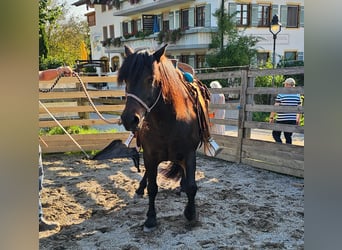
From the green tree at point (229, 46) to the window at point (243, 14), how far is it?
225 centimetres

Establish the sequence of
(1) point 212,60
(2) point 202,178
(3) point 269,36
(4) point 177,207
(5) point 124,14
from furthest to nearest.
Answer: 1. (5) point 124,14
2. (3) point 269,36
3. (1) point 212,60
4. (2) point 202,178
5. (4) point 177,207

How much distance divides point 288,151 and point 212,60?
42.4 feet

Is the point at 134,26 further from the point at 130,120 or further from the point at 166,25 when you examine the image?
the point at 130,120

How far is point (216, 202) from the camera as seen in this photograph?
13.9 ft

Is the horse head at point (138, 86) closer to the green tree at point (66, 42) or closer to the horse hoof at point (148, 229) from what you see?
the horse hoof at point (148, 229)

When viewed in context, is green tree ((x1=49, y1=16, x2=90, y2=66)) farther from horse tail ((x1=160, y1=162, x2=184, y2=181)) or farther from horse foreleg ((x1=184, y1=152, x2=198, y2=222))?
horse foreleg ((x1=184, y1=152, x2=198, y2=222))

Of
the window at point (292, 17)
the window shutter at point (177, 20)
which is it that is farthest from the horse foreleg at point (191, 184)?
the window shutter at point (177, 20)

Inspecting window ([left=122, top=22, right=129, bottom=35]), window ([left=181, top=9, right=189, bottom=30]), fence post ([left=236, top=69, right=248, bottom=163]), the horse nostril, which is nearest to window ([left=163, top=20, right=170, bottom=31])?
window ([left=181, top=9, right=189, bottom=30])

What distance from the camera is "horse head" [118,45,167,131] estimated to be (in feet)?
9.11

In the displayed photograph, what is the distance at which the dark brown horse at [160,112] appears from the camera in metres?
2.88

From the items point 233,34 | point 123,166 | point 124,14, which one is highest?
point 124,14

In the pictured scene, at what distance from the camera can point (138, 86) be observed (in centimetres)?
288
